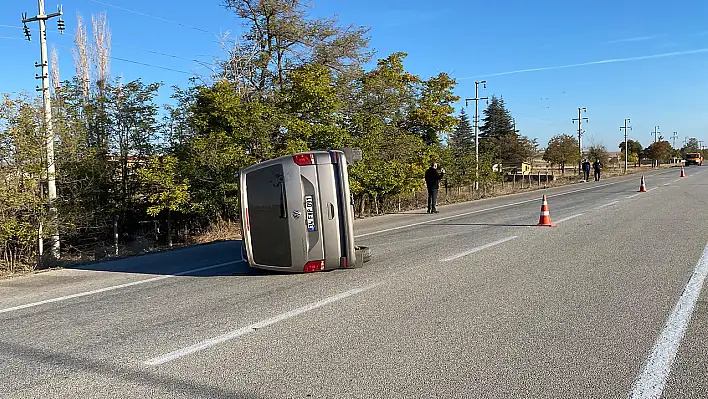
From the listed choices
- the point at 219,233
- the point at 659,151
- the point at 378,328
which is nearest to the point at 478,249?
the point at 378,328

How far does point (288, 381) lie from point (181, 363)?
1.06 metres

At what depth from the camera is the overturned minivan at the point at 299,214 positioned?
7.84m

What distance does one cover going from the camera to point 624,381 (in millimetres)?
4012

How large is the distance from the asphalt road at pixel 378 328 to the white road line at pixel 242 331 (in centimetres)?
2


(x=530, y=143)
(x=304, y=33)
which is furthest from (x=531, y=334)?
(x=530, y=143)

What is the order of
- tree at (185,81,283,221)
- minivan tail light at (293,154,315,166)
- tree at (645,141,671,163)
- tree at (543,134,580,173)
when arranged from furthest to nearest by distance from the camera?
1. tree at (645,141,671,163)
2. tree at (543,134,580,173)
3. tree at (185,81,283,221)
4. minivan tail light at (293,154,315,166)

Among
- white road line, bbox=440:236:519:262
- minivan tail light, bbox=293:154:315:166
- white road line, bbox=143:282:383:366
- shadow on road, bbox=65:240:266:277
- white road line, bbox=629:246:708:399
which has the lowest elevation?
white road line, bbox=629:246:708:399

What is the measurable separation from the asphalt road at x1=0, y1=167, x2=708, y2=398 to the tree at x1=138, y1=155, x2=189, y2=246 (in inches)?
158

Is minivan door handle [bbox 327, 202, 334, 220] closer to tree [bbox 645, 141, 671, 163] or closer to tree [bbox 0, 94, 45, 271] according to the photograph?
tree [bbox 0, 94, 45, 271]

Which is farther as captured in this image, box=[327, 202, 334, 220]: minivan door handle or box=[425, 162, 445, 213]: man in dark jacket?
box=[425, 162, 445, 213]: man in dark jacket

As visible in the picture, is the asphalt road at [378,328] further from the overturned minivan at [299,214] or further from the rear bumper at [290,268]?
the overturned minivan at [299,214]

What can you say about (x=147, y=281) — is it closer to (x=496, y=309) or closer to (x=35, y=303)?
(x=35, y=303)

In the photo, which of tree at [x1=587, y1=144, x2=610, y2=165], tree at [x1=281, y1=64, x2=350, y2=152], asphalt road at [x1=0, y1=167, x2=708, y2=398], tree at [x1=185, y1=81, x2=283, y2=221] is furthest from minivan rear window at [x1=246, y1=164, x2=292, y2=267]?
tree at [x1=587, y1=144, x2=610, y2=165]

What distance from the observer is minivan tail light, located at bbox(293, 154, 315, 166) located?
26.0 feet
